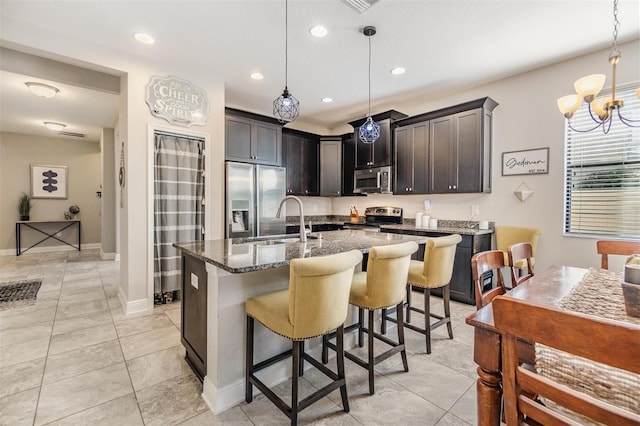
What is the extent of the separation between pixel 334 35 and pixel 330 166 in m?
3.03

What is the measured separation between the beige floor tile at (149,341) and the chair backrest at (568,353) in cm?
261

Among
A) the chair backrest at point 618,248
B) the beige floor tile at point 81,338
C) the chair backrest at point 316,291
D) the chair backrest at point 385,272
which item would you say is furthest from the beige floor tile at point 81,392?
the chair backrest at point 618,248

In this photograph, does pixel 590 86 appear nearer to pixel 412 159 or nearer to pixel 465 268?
pixel 465 268

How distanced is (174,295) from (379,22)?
12.7 ft

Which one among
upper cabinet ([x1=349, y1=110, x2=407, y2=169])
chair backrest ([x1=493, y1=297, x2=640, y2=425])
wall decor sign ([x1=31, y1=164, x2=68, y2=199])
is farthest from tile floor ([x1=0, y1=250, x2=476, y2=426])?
wall decor sign ([x1=31, y1=164, x2=68, y2=199])

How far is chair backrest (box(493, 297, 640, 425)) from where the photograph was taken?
596 mm

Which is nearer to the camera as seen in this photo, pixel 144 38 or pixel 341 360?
pixel 341 360

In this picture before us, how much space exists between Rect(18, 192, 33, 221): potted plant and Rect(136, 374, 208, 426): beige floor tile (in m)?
7.30

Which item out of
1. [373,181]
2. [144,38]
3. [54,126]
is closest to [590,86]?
[373,181]

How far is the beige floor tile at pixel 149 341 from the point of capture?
7.81 feet

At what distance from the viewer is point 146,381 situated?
197 centimetres

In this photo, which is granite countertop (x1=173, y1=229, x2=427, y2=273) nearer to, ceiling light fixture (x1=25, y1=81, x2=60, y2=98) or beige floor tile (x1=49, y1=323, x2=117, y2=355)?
beige floor tile (x1=49, y1=323, x2=117, y2=355)

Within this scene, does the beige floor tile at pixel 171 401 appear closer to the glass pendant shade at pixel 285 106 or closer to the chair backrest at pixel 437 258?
the chair backrest at pixel 437 258

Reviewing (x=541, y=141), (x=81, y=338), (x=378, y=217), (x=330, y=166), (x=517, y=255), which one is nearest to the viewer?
(x=517, y=255)
